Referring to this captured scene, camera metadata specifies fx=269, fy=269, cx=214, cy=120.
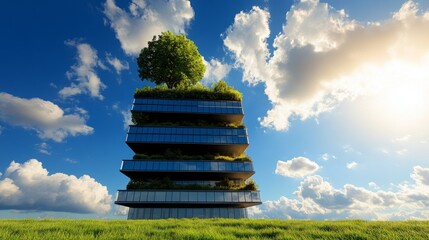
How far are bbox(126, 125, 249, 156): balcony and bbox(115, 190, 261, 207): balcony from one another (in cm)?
712

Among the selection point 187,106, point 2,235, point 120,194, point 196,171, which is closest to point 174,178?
point 196,171

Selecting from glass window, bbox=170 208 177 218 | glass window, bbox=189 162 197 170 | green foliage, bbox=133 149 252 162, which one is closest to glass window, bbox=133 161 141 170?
green foliage, bbox=133 149 252 162

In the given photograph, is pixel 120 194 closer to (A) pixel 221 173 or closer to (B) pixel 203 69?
(A) pixel 221 173

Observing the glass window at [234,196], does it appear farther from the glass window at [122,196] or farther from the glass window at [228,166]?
the glass window at [122,196]

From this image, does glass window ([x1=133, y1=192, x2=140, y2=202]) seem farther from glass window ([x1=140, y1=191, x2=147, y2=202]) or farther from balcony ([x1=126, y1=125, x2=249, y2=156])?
balcony ([x1=126, y1=125, x2=249, y2=156])

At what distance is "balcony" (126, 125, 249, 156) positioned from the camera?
124ft

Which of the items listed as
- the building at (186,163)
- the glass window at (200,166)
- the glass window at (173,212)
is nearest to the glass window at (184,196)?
the building at (186,163)

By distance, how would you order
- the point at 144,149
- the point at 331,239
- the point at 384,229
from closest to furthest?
the point at 331,239
the point at 384,229
the point at 144,149

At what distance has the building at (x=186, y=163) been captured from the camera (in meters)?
33.6

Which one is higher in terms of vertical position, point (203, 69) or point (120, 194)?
point (203, 69)

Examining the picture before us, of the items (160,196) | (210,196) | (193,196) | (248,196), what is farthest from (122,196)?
(248,196)

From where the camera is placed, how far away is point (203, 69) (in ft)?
167

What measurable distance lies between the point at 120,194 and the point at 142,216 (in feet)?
13.9

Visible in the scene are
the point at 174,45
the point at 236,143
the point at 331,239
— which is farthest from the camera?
the point at 174,45
